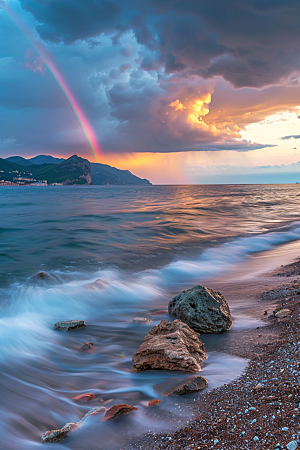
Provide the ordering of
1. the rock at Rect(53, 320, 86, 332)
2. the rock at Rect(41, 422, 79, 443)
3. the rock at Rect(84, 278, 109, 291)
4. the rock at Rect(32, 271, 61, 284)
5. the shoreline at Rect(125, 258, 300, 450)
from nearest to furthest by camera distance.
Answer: the shoreline at Rect(125, 258, 300, 450) → the rock at Rect(41, 422, 79, 443) → the rock at Rect(53, 320, 86, 332) → the rock at Rect(84, 278, 109, 291) → the rock at Rect(32, 271, 61, 284)

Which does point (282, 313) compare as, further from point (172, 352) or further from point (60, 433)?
point (60, 433)

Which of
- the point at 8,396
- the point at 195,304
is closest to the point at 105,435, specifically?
the point at 8,396

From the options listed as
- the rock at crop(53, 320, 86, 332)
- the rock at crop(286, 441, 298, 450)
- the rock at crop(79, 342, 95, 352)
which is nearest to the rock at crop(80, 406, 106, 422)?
the rock at crop(79, 342, 95, 352)

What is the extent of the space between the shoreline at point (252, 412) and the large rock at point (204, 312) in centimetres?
123

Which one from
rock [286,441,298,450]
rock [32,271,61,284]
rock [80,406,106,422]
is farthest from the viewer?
rock [32,271,61,284]

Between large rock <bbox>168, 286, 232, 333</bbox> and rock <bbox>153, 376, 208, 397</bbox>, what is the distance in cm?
174

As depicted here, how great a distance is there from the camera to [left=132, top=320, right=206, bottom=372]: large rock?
Answer: 424 cm

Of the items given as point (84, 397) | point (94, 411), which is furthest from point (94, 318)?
point (94, 411)

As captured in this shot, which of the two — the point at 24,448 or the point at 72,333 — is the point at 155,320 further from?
the point at 24,448

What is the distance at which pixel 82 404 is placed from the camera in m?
3.99

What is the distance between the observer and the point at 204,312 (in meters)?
5.75

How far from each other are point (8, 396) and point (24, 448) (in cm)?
132

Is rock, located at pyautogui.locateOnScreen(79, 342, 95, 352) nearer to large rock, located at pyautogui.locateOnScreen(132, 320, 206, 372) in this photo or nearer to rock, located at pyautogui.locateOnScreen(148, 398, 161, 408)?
large rock, located at pyautogui.locateOnScreen(132, 320, 206, 372)

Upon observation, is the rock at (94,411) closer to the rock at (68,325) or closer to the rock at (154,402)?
the rock at (154,402)
